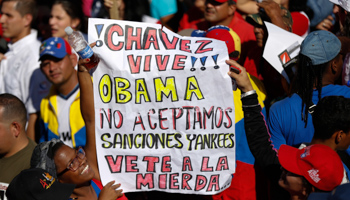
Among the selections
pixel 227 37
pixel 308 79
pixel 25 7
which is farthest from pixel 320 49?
pixel 25 7

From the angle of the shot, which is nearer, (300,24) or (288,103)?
(288,103)

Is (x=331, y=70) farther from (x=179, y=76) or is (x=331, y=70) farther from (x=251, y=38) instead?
(x=251, y=38)

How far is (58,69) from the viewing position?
569cm

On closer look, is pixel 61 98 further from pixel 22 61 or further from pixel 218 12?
pixel 218 12

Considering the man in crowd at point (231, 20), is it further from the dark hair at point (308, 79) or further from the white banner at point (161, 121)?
the white banner at point (161, 121)

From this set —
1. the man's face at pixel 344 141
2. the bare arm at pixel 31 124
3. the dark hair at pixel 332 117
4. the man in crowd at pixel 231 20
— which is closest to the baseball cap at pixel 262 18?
the man in crowd at pixel 231 20

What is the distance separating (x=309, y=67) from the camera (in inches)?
155

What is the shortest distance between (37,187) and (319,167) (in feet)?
5.81

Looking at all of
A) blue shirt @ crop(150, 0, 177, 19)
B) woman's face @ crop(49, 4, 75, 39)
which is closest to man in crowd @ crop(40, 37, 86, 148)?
woman's face @ crop(49, 4, 75, 39)

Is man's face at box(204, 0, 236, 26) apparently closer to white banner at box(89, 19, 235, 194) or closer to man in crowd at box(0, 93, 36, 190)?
white banner at box(89, 19, 235, 194)

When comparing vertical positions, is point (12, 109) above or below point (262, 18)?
below

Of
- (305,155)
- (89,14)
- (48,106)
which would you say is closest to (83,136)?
(48,106)

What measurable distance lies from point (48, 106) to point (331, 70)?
10.1 ft

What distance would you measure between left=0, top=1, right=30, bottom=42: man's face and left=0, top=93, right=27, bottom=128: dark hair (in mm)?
2832
